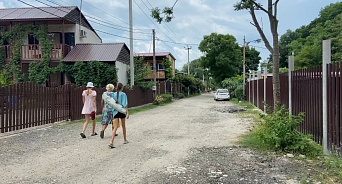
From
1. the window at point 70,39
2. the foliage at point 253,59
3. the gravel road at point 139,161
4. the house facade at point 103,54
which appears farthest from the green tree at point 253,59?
the gravel road at point 139,161

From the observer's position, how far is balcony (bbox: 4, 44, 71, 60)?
20692mm

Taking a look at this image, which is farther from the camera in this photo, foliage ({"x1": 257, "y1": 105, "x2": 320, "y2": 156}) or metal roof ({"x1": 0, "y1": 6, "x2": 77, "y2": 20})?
metal roof ({"x1": 0, "y1": 6, "x2": 77, "y2": 20})

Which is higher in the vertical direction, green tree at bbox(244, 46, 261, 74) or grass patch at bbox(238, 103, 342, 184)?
green tree at bbox(244, 46, 261, 74)

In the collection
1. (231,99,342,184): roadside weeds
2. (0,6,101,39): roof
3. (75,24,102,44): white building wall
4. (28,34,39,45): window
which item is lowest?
(231,99,342,184): roadside weeds

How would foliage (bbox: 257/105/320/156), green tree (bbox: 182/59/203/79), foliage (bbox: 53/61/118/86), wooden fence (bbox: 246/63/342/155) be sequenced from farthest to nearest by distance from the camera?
green tree (bbox: 182/59/203/79) → foliage (bbox: 53/61/118/86) → foliage (bbox: 257/105/320/156) → wooden fence (bbox: 246/63/342/155)

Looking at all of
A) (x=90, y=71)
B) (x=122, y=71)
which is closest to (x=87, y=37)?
(x=122, y=71)

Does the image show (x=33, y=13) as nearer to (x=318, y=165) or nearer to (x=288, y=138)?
(x=288, y=138)

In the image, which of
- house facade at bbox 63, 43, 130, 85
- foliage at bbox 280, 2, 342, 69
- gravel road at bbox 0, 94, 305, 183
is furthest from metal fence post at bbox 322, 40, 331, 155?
foliage at bbox 280, 2, 342, 69

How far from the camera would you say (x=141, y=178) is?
4.30 meters

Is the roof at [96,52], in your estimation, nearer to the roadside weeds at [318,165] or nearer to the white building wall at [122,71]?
the white building wall at [122,71]

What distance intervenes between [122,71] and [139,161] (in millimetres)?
18592

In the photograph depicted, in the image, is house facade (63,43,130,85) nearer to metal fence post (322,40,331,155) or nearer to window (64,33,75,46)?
window (64,33,75,46)

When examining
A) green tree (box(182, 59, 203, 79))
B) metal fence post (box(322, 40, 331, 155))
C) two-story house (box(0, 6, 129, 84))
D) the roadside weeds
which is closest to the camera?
the roadside weeds

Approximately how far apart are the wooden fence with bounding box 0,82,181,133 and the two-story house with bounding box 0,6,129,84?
9709 millimetres
